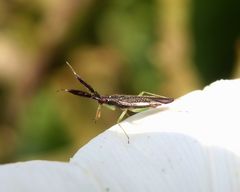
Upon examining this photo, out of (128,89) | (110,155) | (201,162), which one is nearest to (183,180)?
(201,162)

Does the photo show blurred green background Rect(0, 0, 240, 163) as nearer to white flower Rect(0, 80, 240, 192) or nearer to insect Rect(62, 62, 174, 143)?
insect Rect(62, 62, 174, 143)

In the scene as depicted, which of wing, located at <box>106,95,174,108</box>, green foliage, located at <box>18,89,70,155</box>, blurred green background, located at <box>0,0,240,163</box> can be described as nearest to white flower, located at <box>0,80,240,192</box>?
wing, located at <box>106,95,174,108</box>

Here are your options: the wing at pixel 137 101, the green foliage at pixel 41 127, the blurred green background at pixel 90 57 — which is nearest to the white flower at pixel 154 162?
the wing at pixel 137 101

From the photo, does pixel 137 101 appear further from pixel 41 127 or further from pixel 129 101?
pixel 41 127

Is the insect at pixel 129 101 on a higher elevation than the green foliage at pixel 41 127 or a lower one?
higher

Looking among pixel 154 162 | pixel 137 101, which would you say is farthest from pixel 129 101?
pixel 154 162

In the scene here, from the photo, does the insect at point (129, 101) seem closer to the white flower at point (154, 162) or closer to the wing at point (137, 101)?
the wing at point (137, 101)

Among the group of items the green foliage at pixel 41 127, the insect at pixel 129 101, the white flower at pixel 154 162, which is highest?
the insect at pixel 129 101

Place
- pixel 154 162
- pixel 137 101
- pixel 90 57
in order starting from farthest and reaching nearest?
pixel 90 57, pixel 137 101, pixel 154 162

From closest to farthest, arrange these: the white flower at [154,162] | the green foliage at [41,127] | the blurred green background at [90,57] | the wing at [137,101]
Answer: the white flower at [154,162], the wing at [137,101], the blurred green background at [90,57], the green foliage at [41,127]
